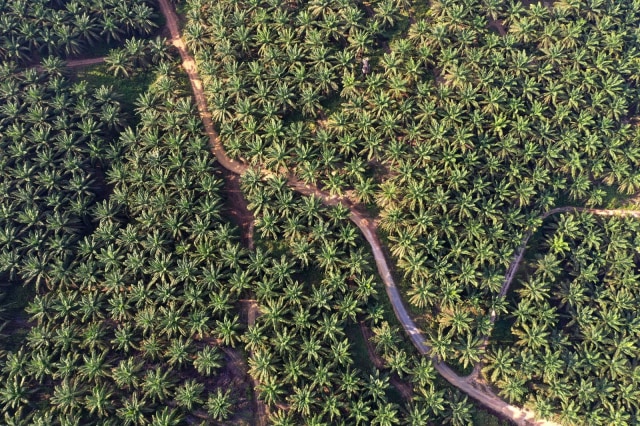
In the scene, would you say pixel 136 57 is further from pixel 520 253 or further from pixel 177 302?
pixel 520 253

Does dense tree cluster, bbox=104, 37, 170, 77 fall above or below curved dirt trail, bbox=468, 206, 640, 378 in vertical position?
above

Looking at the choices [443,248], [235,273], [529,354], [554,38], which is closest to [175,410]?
[235,273]

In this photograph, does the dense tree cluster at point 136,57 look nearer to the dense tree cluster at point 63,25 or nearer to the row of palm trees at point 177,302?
the dense tree cluster at point 63,25

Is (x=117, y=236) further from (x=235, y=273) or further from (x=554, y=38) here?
(x=554, y=38)

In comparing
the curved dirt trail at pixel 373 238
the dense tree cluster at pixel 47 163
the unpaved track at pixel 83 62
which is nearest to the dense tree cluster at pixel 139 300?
the dense tree cluster at pixel 47 163

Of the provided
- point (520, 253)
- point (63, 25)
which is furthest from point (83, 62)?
point (520, 253)

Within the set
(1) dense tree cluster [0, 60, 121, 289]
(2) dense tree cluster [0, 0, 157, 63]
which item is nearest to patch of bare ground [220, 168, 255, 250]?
(1) dense tree cluster [0, 60, 121, 289]

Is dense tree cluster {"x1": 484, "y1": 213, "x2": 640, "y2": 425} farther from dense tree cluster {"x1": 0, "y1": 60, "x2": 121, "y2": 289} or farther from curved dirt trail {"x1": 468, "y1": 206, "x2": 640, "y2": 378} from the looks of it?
dense tree cluster {"x1": 0, "y1": 60, "x2": 121, "y2": 289}
